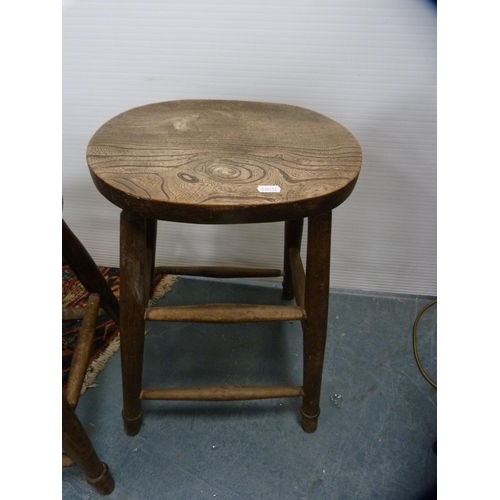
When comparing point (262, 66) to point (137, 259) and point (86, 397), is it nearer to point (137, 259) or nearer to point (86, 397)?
point (137, 259)

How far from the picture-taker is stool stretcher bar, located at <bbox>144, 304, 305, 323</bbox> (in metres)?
0.64

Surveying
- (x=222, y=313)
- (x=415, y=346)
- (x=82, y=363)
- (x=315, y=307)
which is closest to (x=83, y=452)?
(x=82, y=363)

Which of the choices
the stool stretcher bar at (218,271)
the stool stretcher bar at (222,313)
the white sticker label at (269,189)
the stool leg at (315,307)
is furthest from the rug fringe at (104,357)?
the white sticker label at (269,189)

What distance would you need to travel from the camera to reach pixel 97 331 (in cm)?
97

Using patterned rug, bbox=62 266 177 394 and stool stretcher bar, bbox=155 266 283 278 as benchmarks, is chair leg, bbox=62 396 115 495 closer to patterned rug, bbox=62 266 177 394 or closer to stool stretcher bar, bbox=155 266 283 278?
patterned rug, bbox=62 266 177 394

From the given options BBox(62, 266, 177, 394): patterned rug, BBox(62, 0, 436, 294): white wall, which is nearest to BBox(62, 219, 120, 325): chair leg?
BBox(62, 266, 177, 394): patterned rug

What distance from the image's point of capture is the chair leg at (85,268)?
711 millimetres

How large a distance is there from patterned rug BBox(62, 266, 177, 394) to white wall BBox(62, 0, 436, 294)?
0.28 metres

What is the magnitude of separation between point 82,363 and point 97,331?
27 cm

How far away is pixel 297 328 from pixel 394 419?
0.98 ft

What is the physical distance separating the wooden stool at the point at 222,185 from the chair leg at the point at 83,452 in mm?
100

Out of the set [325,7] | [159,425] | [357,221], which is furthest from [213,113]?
[159,425]

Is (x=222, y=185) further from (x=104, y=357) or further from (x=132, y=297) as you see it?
(x=104, y=357)

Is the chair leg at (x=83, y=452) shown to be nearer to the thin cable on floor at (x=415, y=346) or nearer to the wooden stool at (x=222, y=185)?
the wooden stool at (x=222, y=185)
